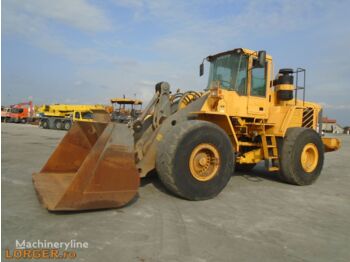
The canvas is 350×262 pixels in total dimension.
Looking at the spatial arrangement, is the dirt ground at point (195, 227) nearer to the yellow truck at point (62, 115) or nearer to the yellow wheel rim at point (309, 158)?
the yellow wheel rim at point (309, 158)

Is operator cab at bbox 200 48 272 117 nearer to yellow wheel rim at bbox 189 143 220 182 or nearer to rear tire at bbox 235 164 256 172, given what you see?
yellow wheel rim at bbox 189 143 220 182

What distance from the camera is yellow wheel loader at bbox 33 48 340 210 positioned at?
4793mm

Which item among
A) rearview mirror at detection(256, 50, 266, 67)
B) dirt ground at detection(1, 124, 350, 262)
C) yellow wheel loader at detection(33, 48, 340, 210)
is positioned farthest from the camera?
rearview mirror at detection(256, 50, 266, 67)

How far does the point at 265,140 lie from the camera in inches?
298

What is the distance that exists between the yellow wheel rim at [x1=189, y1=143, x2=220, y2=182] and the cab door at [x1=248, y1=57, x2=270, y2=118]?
1729 millimetres

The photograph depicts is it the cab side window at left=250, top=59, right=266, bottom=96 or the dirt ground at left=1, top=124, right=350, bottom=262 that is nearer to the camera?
the dirt ground at left=1, top=124, right=350, bottom=262

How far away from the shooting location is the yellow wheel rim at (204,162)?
581 centimetres

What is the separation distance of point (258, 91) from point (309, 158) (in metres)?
2.15

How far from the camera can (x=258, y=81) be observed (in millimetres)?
7504

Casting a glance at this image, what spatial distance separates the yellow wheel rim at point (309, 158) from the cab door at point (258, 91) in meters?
1.35

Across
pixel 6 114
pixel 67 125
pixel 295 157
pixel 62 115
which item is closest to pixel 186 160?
pixel 295 157

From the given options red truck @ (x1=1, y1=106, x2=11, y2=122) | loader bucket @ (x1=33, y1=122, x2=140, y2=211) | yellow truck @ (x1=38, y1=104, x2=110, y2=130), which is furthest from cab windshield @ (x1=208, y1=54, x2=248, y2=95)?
red truck @ (x1=1, y1=106, x2=11, y2=122)

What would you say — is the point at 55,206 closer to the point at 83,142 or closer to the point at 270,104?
the point at 83,142

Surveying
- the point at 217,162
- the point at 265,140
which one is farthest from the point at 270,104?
the point at 217,162
